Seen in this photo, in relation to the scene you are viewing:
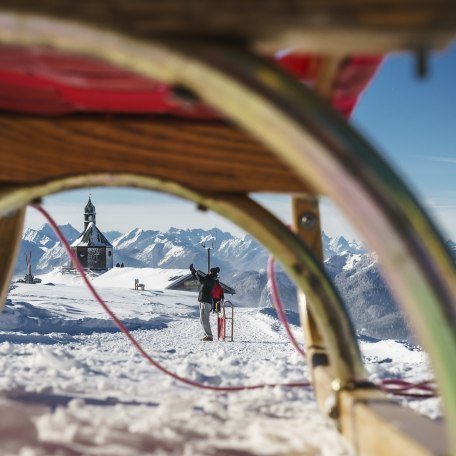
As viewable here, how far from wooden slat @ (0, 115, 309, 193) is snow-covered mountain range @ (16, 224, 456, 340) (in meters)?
115

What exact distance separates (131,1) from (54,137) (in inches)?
23.3

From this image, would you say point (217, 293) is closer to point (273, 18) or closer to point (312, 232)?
point (312, 232)

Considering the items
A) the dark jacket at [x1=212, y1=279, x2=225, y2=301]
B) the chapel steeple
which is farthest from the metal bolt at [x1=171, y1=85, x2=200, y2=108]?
the chapel steeple

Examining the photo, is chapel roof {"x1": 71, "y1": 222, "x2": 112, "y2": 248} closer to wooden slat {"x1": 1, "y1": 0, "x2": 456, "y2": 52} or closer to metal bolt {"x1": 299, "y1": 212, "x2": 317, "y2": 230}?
metal bolt {"x1": 299, "y1": 212, "x2": 317, "y2": 230}

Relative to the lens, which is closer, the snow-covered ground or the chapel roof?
the snow-covered ground

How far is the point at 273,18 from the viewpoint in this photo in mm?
464

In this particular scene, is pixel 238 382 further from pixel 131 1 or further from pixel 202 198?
pixel 131 1


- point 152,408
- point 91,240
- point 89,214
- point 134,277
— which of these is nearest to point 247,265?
point 89,214

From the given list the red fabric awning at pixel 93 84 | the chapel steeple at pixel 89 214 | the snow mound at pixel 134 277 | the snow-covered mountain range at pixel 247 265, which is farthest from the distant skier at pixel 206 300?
the snow-covered mountain range at pixel 247 265

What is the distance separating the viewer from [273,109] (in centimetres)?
48

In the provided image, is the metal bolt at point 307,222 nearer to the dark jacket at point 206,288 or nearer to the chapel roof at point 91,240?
the dark jacket at point 206,288

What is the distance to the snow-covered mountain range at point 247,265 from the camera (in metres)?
129

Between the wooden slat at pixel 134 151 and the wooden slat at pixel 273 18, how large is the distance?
1.69 feet

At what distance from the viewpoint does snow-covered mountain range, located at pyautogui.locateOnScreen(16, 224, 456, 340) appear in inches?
5094
